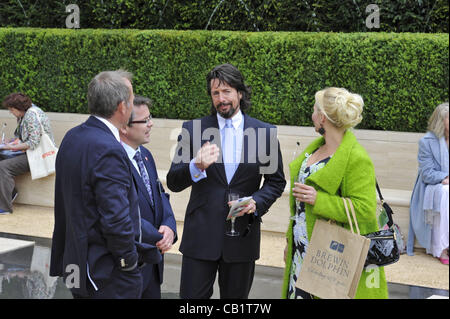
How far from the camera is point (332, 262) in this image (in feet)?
12.0

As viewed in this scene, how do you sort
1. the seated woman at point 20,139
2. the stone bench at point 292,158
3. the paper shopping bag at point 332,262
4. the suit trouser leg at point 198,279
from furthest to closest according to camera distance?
the seated woman at point 20,139 → the stone bench at point 292,158 → the suit trouser leg at point 198,279 → the paper shopping bag at point 332,262

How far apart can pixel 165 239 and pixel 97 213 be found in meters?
0.78

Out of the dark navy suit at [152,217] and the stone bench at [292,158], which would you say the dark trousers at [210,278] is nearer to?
the dark navy suit at [152,217]

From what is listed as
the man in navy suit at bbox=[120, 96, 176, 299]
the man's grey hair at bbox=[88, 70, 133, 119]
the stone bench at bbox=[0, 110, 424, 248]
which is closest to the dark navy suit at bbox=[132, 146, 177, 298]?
the man in navy suit at bbox=[120, 96, 176, 299]

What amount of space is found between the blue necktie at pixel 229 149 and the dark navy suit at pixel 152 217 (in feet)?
1.54

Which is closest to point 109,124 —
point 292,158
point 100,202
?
point 100,202

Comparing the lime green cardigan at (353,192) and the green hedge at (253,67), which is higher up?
the green hedge at (253,67)

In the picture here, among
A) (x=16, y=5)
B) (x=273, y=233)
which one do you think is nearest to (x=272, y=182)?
(x=273, y=233)

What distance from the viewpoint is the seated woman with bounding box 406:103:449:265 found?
689 cm

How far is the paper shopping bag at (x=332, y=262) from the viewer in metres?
3.54

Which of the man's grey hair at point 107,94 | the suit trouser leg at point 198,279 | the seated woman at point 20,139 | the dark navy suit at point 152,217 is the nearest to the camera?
the man's grey hair at point 107,94

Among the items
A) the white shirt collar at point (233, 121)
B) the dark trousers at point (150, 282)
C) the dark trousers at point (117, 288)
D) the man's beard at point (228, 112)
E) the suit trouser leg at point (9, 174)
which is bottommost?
the suit trouser leg at point (9, 174)

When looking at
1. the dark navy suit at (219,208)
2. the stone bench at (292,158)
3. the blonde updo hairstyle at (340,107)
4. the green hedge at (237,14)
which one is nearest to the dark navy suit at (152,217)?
the dark navy suit at (219,208)

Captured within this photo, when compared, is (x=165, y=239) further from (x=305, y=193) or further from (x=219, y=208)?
(x=305, y=193)
